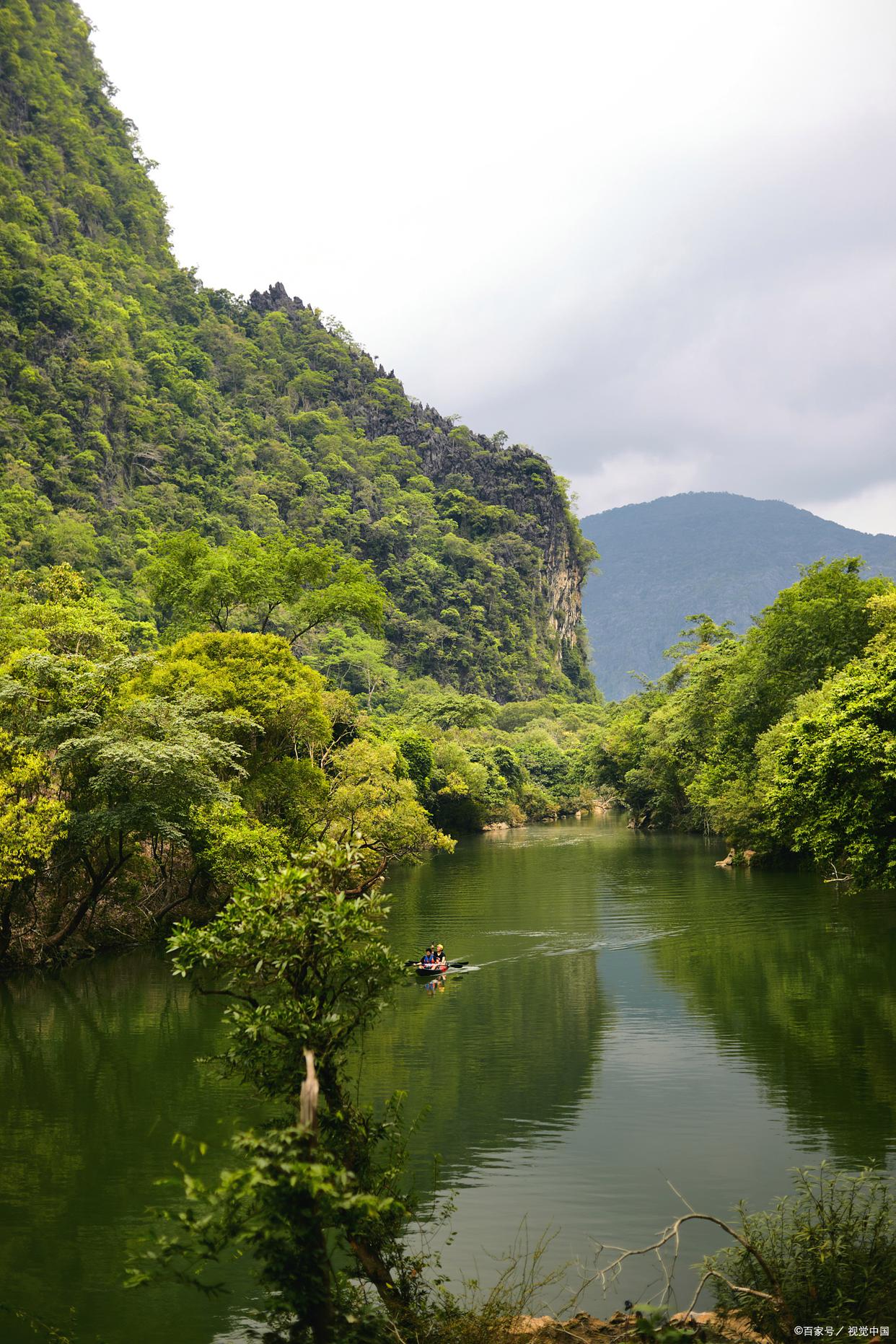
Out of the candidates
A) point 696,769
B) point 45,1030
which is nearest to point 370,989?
point 45,1030

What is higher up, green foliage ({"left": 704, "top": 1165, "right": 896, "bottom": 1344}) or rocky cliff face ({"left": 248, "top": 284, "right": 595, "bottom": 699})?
rocky cliff face ({"left": 248, "top": 284, "right": 595, "bottom": 699})

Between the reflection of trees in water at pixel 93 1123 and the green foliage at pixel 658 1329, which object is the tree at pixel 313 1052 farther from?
the reflection of trees in water at pixel 93 1123

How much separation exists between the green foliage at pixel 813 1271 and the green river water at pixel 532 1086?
1.47 m

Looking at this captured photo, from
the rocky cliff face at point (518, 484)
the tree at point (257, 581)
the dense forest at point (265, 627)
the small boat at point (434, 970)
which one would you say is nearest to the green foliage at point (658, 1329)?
the dense forest at point (265, 627)

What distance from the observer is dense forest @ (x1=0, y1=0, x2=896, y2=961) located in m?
30.7

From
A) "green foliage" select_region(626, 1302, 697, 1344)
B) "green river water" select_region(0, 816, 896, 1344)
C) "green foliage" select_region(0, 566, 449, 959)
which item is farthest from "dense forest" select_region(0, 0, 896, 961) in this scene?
"green foliage" select_region(626, 1302, 697, 1344)

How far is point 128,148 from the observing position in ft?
511

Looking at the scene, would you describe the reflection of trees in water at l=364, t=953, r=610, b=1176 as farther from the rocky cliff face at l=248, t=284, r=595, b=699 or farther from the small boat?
the rocky cliff face at l=248, t=284, r=595, b=699

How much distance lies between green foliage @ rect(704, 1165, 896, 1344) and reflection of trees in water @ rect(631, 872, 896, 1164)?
396 centimetres

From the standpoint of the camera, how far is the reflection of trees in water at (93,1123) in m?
11.7

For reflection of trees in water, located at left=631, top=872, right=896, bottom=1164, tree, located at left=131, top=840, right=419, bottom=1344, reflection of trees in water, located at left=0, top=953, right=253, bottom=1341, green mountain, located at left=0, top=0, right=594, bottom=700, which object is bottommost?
reflection of trees in water, located at left=0, top=953, right=253, bottom=1341

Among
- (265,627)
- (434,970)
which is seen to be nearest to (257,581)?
(265,627)

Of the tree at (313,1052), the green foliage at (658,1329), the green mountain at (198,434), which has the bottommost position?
the green foliage at (658,1329)

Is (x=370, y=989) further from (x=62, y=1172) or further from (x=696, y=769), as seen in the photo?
(x=696, y=769)
